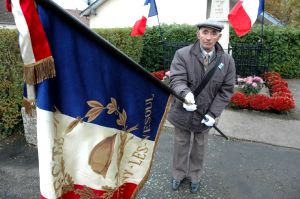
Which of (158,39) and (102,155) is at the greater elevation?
(102,155)

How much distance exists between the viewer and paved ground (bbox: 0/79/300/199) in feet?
12.0

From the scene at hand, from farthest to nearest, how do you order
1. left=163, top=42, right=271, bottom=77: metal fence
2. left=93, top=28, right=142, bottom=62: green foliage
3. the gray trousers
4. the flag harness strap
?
left=163, top=42, right=271, bottom=77: metal fence → left=93, top=28, right=142, bottom=62: green foliage → the gray trousers → the flag harness strap

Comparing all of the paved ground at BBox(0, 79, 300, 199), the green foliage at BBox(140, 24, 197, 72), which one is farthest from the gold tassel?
the green foliage at BBox(140, 24, 197, 72)

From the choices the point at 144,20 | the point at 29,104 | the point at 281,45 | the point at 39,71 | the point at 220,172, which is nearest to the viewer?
the point at 39,71

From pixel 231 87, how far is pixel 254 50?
266 inches

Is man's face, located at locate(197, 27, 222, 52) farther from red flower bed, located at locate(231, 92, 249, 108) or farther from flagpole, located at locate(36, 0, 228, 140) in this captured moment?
red flower bed, located at locate(231, 92, 249, 108)

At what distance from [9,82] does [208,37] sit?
330cm

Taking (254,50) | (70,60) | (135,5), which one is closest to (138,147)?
(70,60)

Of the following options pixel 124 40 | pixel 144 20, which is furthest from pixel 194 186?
pixel 124 40

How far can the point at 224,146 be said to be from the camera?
4.95 metres

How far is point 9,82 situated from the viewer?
4.91 meters

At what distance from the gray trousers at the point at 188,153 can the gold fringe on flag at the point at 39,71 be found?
2196 millimetres

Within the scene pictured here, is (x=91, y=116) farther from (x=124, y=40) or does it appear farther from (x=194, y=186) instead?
(x=124, y=40)

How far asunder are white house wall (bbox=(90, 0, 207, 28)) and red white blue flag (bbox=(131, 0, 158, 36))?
5072mm
